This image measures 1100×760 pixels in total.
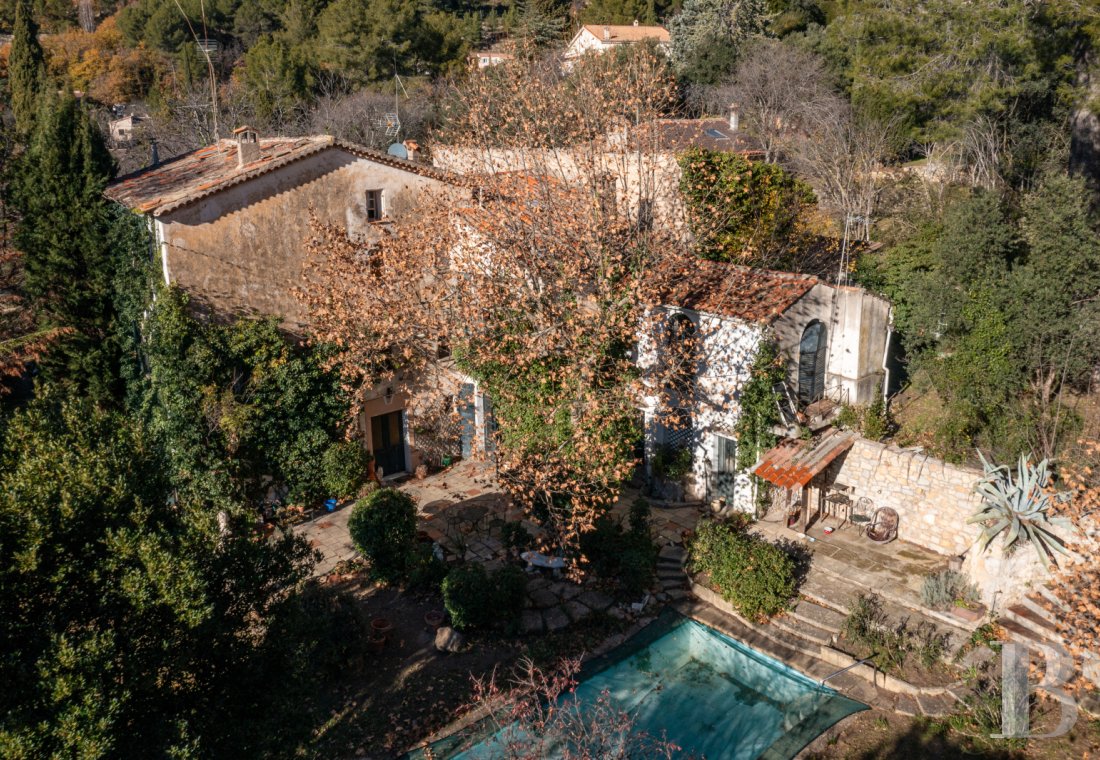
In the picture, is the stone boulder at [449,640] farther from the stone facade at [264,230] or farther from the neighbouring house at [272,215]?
the stone facade at [264,230]

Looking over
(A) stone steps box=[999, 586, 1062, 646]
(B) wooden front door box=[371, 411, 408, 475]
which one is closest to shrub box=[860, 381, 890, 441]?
(A) stone steps box=[999, 586, 1062, 646]

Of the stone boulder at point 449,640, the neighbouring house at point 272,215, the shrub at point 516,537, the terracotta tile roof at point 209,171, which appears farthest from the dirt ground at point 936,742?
the terracotta tile roof at point 209,171

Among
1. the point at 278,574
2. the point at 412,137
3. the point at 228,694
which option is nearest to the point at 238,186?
the point at 278,574

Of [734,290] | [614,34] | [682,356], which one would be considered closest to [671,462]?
[682,356]

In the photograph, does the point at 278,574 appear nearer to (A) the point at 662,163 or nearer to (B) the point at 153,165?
(A) the point at 662,163

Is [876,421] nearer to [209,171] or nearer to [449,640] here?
[449,640]

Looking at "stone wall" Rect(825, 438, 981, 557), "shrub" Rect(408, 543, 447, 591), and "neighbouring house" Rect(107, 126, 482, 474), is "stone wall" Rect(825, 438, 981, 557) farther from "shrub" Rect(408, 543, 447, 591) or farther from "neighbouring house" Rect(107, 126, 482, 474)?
"neighbouring house" Rect(107, 126, 482, 474)
